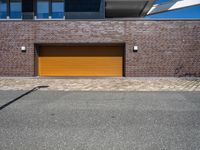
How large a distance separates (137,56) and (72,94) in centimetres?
633

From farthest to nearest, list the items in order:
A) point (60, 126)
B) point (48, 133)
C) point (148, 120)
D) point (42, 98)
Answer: point (42, 98) → point (148, 120) → point (60, 126) → point (48, 133)

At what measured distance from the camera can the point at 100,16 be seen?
17266 mm

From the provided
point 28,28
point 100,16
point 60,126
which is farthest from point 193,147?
point 100,16

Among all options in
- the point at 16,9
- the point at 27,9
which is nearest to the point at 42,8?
the point at 27,9

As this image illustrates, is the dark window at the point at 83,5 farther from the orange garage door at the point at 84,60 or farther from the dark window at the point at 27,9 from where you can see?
the orange garage door at the point at 84,60

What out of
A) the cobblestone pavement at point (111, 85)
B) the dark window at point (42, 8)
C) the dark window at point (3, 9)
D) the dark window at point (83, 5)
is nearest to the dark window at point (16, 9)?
the dark window at point (3, 9)

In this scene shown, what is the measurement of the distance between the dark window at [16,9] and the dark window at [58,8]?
3.03 metres

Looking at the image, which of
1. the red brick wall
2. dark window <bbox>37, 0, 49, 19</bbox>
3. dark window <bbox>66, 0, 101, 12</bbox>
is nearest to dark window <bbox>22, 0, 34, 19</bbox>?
dark window <bbox>37, 0, 49, 19</bbox>

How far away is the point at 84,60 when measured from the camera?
13500 mm

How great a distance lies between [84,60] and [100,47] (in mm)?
1429

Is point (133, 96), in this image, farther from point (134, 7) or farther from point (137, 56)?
point (134, 7)

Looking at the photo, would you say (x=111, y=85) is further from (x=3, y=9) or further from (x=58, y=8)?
(x=3, y=9)

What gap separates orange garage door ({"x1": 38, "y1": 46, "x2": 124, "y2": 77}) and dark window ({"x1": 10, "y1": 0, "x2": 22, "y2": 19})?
5.98 metres

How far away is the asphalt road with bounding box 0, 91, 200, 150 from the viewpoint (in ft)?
12.2
